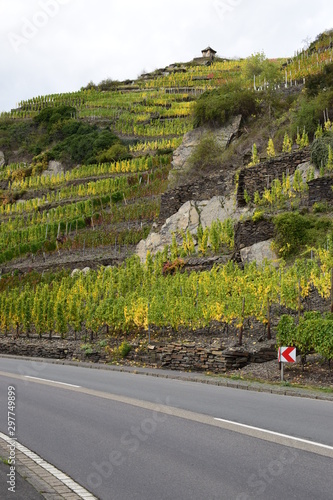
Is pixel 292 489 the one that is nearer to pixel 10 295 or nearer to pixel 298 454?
pixel 298 454

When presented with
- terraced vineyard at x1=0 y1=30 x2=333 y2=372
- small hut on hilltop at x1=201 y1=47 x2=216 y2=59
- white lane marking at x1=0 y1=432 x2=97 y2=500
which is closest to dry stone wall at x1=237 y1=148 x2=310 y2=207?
terraced vineyard at x1=0 y1=30 x2=333 y2=372

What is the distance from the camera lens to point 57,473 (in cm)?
652

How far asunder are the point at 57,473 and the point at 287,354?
885 cm

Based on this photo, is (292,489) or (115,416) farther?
(115,416)

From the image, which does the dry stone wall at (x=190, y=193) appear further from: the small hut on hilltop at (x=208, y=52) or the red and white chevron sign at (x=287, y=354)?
the small hut on hilltop at (x=208, y=52)

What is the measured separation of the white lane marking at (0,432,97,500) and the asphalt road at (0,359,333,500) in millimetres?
112

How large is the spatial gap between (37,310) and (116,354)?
9290 millimetres

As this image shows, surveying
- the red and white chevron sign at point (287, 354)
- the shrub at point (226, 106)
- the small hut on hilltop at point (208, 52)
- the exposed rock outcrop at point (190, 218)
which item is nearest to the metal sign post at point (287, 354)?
the red and white chevron sign at point (287, 354)

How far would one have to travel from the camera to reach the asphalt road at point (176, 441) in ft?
19.1

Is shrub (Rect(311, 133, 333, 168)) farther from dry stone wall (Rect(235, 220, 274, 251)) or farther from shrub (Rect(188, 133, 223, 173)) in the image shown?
shrub (Rect(188, 133, 223, 173))

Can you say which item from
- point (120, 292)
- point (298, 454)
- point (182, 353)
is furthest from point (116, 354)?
point (298, 454)

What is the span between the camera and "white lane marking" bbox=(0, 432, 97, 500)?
584 centimetres

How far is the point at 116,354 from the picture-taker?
21.8 m

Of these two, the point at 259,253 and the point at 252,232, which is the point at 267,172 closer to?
the point at 252,232
